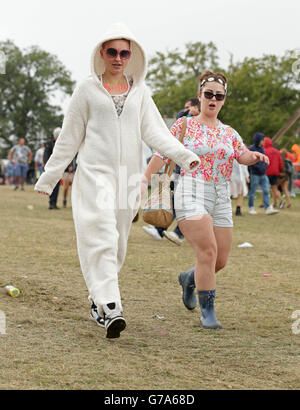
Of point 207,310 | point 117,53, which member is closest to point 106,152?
point 117,53

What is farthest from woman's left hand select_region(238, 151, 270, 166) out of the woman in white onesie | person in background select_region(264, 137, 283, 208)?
person in background select_region(264, 137, 283, 208)

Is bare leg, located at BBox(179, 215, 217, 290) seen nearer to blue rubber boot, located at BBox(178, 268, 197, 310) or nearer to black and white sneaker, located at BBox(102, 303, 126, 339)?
blue rubber boot, located at BBox(178, 268, 197, 310)

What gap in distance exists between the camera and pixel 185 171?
226 inches

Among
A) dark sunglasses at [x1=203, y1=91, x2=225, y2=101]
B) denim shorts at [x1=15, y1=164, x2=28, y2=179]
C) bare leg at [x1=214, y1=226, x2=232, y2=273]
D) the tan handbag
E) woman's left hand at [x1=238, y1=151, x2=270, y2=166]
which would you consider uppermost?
dark sunglasses at [x1=203, y1=91, x2=225, y2=101]

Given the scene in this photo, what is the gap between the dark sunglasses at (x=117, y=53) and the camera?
5.24 metres

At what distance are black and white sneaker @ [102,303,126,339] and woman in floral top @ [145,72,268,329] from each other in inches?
40.9

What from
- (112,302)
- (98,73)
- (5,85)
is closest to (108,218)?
(112,302)

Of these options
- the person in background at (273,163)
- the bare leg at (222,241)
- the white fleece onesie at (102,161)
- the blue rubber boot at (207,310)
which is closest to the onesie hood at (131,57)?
the white fleece onesie at (102,161)

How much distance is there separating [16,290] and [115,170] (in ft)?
6.10

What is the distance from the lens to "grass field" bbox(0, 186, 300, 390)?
4234 mm

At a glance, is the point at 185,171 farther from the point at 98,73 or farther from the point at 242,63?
the point at 242,63

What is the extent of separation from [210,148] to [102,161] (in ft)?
3.07

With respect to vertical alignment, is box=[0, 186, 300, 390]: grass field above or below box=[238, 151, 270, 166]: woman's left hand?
below

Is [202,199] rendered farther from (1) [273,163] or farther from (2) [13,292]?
(1) [273,163]
